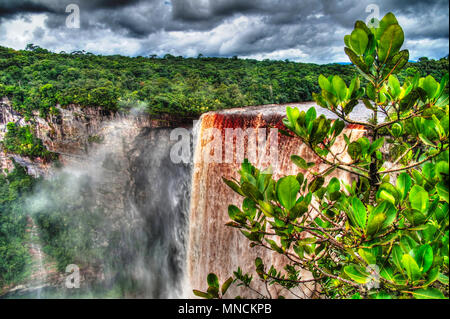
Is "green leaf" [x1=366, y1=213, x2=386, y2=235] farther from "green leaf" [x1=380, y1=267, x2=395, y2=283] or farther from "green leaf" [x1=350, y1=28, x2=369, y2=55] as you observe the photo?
"green leaf" [x1=350, y1=28, x2=369, y2=55]

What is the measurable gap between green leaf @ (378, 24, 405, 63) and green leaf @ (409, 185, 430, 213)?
0.33 meters

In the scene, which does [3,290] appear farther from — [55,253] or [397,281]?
[397,281]

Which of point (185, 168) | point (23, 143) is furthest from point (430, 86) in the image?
point (23, 143)

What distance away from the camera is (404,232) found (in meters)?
0.59

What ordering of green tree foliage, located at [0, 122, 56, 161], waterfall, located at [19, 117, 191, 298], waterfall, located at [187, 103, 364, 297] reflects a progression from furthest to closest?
1. green tree foliage, located at [0, 122, 56, 161]
2. waterfall, located at [19, 117, 191, 298]
3. waterfall, located at [187, 103, 364, 297]

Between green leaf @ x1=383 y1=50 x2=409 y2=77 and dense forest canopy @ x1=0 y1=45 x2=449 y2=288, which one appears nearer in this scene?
green leaf @ x1=383 y1=50 x2=409 y2=77

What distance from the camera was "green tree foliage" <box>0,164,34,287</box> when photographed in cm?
1002

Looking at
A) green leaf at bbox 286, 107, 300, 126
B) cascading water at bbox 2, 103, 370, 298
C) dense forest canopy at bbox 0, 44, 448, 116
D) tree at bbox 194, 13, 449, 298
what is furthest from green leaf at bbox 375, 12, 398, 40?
dense forest canopy at bbox 0, 44, 448, 116

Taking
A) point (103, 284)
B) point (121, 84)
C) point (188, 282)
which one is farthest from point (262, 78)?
point (103, 284)

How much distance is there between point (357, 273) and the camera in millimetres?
602

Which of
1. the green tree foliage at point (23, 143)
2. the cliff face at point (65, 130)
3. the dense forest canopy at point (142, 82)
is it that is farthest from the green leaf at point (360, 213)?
the green tree foliage at point (23, 143)

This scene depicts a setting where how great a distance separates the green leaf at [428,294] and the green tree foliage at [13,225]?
43.2 ft

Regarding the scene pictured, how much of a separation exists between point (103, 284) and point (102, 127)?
6133mm

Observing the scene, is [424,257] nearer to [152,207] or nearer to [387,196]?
[387,196]
